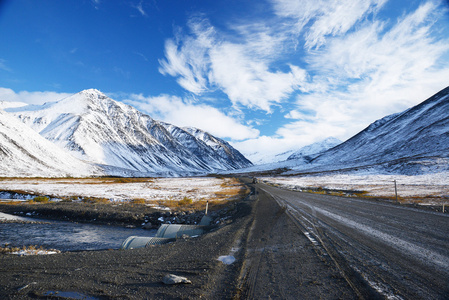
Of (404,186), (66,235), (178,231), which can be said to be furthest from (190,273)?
(404,186)

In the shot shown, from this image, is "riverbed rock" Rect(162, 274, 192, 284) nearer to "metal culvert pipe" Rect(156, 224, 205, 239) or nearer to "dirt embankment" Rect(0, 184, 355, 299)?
"dirt embankment" Rect(0, 184, 355, 299)

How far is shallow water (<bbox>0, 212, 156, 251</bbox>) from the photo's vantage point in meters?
14.2

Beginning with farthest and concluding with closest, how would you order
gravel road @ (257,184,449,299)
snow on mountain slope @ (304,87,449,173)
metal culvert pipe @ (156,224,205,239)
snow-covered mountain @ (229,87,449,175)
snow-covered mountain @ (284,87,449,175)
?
snow on mountain slope @ (304,87,449,173), snow-covered mountain @ (284,87,449,175), snow-covered mountain @ (229,87,449,175), metal culvert pipe @ (156,224,205,239), gravel road @ (257,184,449,299)

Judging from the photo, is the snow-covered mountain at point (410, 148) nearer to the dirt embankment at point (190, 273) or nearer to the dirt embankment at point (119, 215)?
the dirt embankment at point (119, 215)

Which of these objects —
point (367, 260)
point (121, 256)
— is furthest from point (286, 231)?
point (121, 256)

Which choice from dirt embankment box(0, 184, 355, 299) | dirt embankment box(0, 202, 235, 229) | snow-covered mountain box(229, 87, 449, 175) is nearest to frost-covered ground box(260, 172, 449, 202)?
snow-covered mountain box(229, 87, 449, 175)

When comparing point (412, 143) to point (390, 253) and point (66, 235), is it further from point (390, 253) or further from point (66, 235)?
point (66, 235)

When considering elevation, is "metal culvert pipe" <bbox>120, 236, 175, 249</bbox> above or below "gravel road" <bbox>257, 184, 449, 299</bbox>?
below

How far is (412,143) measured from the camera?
141 m

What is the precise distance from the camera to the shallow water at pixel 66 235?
14.2 m

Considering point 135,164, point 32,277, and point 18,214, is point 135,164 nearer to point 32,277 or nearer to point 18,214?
point 18,214

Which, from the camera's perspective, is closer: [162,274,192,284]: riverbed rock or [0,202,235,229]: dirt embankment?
[162,274,192,284]: riverbed rock

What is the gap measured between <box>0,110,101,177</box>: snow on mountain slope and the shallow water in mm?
91582

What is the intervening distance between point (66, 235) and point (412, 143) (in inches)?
7173
